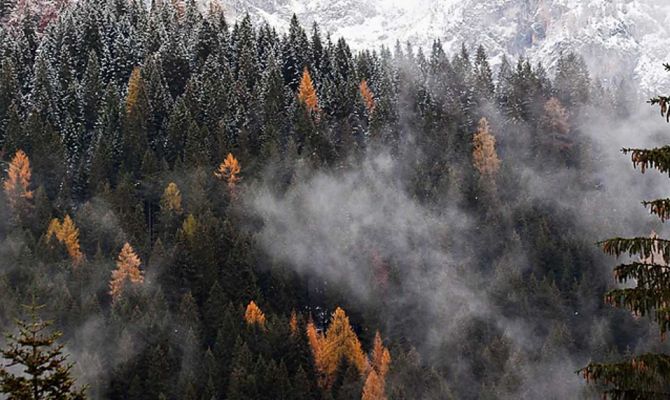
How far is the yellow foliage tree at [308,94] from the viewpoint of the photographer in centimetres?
13238

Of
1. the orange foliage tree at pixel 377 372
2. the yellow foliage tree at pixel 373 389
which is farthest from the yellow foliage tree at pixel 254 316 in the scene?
the orange foliage tree at pixel 377 372

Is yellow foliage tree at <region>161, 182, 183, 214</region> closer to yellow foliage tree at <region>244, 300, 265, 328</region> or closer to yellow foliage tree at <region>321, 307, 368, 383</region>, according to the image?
yellow foliage tree at <region>244, 300, 265, 328</region>

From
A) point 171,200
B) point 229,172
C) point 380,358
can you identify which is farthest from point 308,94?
point 380,358

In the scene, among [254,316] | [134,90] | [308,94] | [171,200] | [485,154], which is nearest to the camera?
[254,316]

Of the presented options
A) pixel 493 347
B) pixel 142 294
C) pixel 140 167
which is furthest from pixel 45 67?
pixel 493 347

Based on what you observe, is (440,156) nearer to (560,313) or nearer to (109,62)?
(560,313)

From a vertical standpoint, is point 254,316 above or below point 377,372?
above

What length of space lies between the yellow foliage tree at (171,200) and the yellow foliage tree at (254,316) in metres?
17.6

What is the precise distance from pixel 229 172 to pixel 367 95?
32.9 metres

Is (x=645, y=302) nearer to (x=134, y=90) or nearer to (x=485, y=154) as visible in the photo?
(x=134, y=90)

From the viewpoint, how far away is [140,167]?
116438mm

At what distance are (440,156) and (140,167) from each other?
4798 cm

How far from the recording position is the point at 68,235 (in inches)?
4092

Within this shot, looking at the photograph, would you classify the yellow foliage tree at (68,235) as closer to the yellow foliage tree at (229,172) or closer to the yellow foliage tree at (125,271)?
the yellow foliage tree at (125,271)
